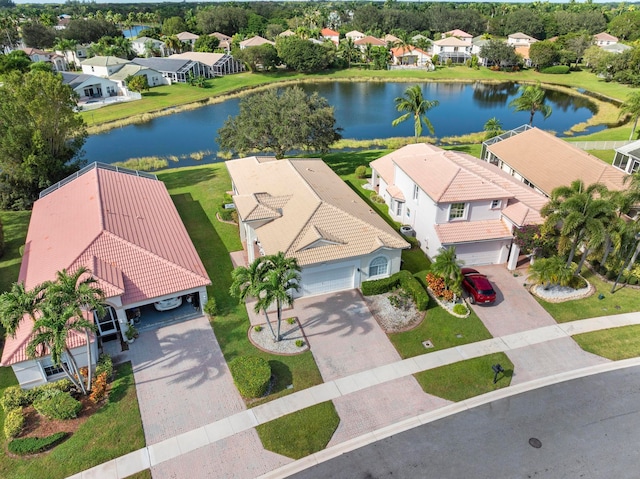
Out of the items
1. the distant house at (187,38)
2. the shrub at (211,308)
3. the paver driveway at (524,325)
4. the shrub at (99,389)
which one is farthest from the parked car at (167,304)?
the distant house at (187,38)

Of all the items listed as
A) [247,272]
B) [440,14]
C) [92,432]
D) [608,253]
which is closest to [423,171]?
[608,253]

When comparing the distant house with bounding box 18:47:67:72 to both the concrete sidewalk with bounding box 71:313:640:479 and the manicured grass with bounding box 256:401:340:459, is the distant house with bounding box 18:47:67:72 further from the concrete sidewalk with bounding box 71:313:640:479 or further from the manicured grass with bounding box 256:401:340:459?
the manicured grass with bounding box 256:401:340:459

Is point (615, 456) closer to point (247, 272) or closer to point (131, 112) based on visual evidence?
point (247, 272)

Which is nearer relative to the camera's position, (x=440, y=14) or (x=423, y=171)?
(x=423, y=171)

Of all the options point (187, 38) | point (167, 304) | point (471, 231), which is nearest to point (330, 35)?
point (187, 38)

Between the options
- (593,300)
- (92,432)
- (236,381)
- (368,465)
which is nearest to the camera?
(368,465)

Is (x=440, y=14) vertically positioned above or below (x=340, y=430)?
above

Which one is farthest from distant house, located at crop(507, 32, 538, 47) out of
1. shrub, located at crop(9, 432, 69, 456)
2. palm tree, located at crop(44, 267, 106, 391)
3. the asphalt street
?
shrub, located at crop(9, 432, 69, 456)

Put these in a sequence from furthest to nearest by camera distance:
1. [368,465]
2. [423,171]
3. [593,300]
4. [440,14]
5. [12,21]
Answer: [440,14] < [12,21] < [423,171] < [593,300] < [368,465]

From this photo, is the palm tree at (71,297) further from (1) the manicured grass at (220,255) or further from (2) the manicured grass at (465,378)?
(2) the manicured grass at (465,378)
